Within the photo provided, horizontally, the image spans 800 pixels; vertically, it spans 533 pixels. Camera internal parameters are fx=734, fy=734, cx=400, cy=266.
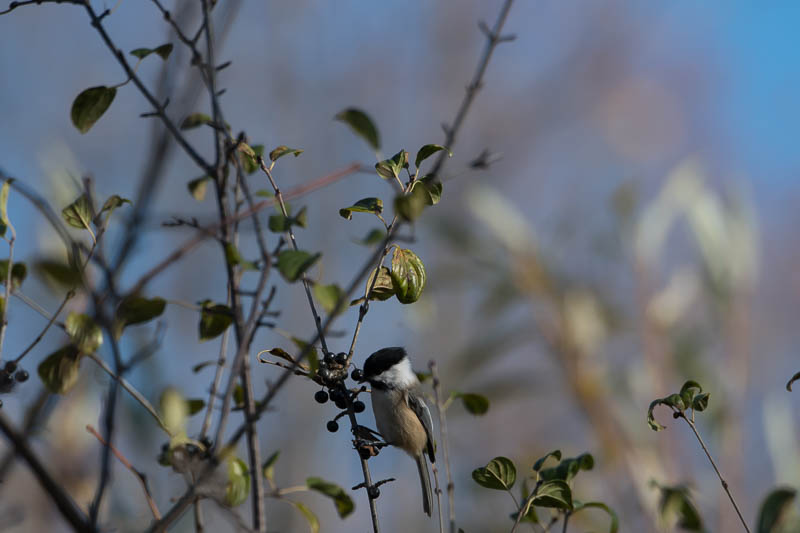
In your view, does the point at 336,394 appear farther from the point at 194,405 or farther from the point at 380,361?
the point at 380,361

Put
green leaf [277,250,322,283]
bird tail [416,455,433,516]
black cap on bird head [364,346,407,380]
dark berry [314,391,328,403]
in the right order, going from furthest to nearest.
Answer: black cap on bird head [364,346,407,380] → bird tail [416,455,433,516] → dark berry [314,391,328,403] → green leaf [277,250,322,283]

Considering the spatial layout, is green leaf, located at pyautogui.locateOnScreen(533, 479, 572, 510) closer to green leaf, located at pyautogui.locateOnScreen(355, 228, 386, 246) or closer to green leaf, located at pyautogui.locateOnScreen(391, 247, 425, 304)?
green leaf, located at pyautogui.locateOnScreen(391, 247, 425, 304)

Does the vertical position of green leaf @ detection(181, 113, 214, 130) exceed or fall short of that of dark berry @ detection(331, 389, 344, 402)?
it exceeds it

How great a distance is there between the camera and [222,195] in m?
1.04

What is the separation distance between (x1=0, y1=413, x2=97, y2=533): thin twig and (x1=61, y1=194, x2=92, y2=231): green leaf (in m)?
0.51

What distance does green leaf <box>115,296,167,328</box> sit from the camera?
1098 millimetres

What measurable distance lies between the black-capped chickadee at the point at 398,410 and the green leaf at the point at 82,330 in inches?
66.0

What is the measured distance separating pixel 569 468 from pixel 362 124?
701mm

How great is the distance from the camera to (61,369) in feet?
3.46

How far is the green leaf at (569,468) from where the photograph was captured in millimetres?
1285

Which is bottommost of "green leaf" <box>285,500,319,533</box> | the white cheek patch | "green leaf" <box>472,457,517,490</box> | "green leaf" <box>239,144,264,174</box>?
"green leaf" <box>472,457,517,490</box>

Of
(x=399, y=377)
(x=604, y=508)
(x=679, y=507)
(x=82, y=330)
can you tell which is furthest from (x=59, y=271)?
(x=399, y=377)

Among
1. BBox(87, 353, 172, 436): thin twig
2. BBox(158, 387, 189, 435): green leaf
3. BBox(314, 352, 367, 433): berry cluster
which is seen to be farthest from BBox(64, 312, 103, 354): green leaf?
BBox(314, 352, 367, 433): berry cluster

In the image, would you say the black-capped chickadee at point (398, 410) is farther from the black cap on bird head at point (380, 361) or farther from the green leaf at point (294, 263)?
the green leaf at point (294, 263)
